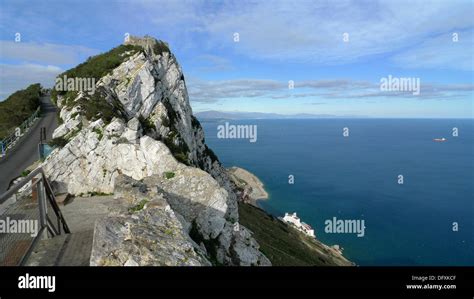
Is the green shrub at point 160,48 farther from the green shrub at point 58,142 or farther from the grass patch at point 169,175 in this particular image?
the grass patch at point 169,175

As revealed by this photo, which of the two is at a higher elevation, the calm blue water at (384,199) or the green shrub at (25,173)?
the green shrub at (25,173)

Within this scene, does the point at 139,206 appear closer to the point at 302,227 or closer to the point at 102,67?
the point at 102,67

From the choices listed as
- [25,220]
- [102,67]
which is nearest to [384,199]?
[102,67]

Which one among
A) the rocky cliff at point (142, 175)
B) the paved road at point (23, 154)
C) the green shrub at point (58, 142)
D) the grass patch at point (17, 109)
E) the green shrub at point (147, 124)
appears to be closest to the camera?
the rocky cliff at point (142, 175)

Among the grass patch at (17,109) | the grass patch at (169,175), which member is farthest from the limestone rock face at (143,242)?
the grass patch at (17,109)

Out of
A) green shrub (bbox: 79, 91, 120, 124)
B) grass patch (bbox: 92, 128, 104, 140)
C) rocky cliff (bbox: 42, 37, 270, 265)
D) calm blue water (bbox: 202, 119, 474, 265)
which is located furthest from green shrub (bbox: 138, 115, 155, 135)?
calm blue water (bbox: 202, 119, 474, 265)
